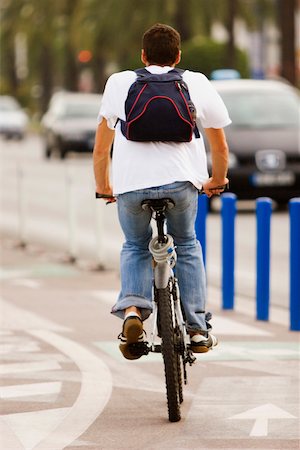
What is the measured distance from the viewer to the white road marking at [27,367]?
830 centimetres

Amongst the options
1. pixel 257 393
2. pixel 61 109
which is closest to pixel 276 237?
pixel 257 393

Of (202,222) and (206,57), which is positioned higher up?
(202,222)

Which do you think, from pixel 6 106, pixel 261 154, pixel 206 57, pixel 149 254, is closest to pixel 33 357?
pixel 149 254

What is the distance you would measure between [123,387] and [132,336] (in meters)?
0.93

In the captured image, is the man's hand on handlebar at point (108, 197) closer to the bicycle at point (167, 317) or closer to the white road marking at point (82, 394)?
the bicycle at point (167, 317)

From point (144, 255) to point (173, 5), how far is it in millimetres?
47360

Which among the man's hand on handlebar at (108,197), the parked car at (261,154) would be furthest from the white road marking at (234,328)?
the parked car at (261,154)

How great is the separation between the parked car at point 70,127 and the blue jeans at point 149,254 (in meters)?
31.9

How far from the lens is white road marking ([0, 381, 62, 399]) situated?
7.56 metres

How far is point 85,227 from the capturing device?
1927cm

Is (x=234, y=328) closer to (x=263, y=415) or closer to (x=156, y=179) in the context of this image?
(x=263, y=415)

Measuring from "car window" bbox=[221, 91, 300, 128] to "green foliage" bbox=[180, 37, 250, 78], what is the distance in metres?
28.1

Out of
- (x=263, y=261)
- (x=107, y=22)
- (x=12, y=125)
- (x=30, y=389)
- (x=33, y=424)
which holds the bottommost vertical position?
(x=12, y=125)

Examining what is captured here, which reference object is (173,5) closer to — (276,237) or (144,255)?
(276,237)
